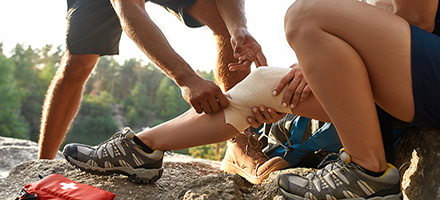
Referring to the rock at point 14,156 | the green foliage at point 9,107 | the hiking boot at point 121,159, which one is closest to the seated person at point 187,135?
the hiking boot at point 121,159

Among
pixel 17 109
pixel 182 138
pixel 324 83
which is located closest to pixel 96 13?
pixel 182 138

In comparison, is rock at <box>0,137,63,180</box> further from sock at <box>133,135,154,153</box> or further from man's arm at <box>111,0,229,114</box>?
man's arm at <box>111,0,229,114</box>

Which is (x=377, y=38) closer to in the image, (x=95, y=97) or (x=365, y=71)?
(x=365, y=71)

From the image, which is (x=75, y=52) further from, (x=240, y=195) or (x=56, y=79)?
(x=240, y=195)

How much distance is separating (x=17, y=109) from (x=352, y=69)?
31358 mm

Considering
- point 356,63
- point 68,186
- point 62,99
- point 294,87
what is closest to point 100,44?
point 62,99

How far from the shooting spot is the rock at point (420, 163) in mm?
1273

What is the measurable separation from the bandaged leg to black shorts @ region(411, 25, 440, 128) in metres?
0.51

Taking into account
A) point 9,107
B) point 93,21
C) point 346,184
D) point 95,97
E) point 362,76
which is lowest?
point 95,97

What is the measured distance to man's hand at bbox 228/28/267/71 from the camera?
6.57 ft

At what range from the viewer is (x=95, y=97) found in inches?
1423

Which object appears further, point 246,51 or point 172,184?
point 246,51

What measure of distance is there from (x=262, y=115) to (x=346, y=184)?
46 centimetres

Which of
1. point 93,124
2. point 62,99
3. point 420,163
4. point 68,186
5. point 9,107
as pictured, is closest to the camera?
point 420,163
